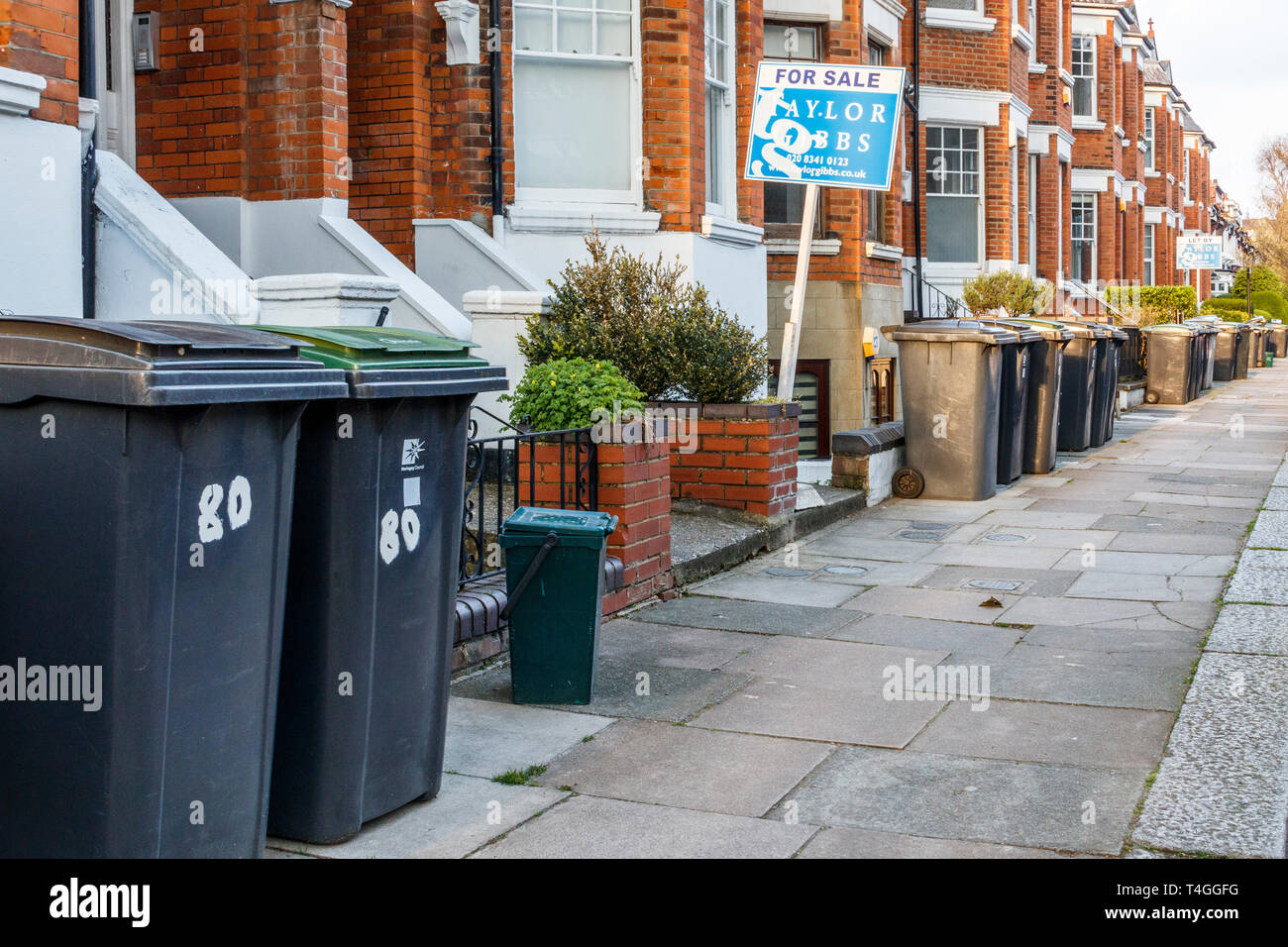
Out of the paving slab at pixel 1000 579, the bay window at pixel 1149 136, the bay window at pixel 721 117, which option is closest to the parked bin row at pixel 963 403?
the bay window at pixel 721 117

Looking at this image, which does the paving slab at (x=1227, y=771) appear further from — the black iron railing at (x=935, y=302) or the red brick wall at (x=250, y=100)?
the black iron railing at (x=935, y=302)

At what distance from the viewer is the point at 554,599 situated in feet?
17.6

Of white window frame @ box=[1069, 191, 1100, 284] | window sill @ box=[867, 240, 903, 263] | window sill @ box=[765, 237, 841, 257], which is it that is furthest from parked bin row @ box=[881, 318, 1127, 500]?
white window frame @ box=[1069, 191, 1100, 284]

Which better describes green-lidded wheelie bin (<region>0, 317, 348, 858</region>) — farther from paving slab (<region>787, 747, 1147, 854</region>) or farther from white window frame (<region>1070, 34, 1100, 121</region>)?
white window frame (<region>1070, 34, 1100, 121</region>)

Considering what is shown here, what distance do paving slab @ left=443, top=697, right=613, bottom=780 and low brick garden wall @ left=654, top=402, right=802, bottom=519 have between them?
141 inches

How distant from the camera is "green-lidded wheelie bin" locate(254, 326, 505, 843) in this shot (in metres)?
3.91

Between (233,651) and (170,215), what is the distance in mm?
5072

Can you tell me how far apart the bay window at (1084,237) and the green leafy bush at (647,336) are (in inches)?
909

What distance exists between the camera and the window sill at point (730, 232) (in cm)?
1161

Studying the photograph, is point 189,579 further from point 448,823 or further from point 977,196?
point 977,196

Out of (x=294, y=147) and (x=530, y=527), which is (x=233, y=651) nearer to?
(x=530, y=527)

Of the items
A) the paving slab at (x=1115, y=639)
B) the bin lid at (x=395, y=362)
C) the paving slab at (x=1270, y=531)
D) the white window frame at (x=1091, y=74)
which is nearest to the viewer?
the bin lid at (x=395, y=362)

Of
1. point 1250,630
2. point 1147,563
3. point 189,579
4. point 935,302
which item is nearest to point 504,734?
point 189,579

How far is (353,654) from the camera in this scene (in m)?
3.96
